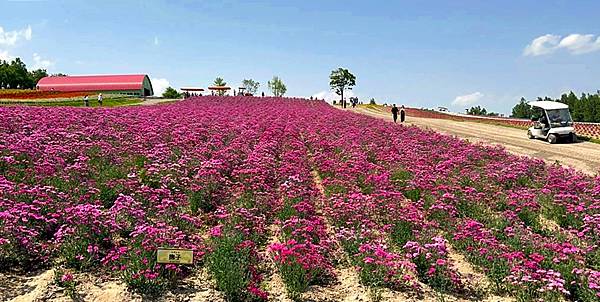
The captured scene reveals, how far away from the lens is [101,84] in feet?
337

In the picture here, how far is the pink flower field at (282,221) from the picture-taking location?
23.2 ft

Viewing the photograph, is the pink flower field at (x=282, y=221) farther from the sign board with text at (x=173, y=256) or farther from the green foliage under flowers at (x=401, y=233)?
the sign board with text at (x=173, y=256)

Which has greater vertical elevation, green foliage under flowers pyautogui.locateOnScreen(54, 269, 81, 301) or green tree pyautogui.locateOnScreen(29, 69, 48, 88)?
green tree pyautogui.locateOnScreen(29, 69, 48, 88)

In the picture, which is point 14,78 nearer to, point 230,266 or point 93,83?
point 93,83

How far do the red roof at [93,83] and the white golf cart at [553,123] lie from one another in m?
89.9

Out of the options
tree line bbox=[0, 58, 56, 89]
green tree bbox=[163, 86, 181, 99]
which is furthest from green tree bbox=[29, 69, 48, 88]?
green tree bbox=[163, 86, 181, 99]

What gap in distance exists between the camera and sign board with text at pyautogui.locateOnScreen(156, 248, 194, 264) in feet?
20.8

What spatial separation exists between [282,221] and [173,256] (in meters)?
3.77

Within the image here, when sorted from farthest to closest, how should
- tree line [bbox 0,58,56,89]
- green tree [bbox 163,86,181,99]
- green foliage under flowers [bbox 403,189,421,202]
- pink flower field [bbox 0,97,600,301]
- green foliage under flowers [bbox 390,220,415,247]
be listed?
tree line [bbox 0,58,56,89] < green tree [bbox 163,86,181,99] < green foliage under flowers [bbox 403,189,421,202] < green foliage under flowers [bbox 390,220,415,247] < pink flower field [bbox 0,97,600,301]

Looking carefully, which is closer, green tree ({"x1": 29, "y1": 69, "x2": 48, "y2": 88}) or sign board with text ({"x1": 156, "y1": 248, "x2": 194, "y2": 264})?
sign board with text ({"x1": 156, "y1": 248, "x2": 194, "y2": 264})

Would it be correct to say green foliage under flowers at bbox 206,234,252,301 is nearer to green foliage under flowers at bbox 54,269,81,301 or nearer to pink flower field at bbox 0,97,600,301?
pink flower field at bbox 0,97,600,301

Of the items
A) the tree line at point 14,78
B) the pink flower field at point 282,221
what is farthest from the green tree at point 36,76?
the pink flower field at point 282,221

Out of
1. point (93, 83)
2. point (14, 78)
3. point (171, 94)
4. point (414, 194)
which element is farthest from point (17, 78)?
point (414, 194)

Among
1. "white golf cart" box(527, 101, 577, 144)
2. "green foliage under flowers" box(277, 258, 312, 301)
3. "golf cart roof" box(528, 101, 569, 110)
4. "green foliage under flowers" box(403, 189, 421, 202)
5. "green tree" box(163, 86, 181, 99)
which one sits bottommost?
"green foliage under flowers" box(277, 258, 312, 301)
